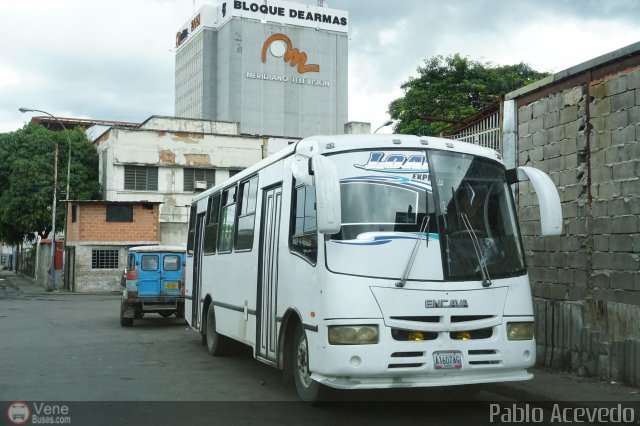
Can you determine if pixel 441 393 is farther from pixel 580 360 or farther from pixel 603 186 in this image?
pixel 603 186

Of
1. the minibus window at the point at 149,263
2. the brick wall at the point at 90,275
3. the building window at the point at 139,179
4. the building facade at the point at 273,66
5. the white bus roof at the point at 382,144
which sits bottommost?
the brick wall at the point at 90,275

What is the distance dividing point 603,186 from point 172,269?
13100 mm

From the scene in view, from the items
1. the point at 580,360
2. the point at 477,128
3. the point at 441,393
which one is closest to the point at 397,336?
the point at 441,393

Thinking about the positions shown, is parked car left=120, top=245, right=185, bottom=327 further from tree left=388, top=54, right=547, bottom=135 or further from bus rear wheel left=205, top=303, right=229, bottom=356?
tree left=388, top=54, right=547, bottom=135

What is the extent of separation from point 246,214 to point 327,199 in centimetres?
420

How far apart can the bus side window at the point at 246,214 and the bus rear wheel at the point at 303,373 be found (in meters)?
2.49

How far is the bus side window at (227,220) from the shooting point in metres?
12.0

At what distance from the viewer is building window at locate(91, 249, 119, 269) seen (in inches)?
1537

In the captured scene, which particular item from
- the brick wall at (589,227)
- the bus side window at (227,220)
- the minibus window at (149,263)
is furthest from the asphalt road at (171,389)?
the minibus window at (149,263)

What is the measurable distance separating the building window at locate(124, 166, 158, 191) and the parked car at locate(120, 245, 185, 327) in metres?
24.9

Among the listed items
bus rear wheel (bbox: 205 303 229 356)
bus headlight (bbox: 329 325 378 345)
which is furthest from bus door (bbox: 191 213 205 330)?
bus headlight (bbox: 329 325 378 345)

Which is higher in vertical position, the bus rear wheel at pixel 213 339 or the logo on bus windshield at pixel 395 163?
the logo on bus windshield at pixel 395 163

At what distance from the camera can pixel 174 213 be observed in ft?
147

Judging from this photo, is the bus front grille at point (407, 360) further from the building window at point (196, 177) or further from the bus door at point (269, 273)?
the building window at point (196, 177)
